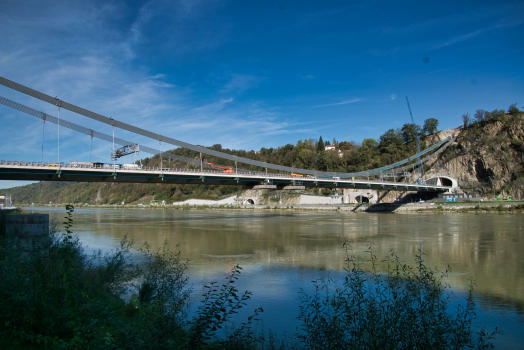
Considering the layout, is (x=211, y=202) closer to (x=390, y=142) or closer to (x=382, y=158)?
(x=382, y=158)

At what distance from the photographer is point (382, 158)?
98.4m

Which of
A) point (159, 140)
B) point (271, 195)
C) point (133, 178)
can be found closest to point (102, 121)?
point (159, 140)

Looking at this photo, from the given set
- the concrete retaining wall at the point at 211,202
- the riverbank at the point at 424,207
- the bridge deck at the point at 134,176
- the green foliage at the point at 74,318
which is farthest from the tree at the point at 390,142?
the green foliage at the point at 74,318

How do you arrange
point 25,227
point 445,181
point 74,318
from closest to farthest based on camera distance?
point 74,318 → point 25,227 → point 445,181

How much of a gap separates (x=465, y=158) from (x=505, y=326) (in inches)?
2983

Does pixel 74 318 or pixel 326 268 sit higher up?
pixel 74 318

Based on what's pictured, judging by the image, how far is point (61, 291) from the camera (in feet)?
16.1

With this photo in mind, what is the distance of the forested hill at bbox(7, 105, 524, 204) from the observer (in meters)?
64.6

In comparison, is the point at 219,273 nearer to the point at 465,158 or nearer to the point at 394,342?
the point at 394,342

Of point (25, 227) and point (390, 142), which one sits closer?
point (25, 227)

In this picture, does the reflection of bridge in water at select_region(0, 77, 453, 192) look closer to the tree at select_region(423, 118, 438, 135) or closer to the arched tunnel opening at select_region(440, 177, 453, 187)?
the arched tunnel opening at select_region(440, 177, 453, 187)

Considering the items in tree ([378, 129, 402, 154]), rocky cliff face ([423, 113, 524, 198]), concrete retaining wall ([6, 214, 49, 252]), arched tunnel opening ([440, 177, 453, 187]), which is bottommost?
concrete retaining wall ([6, 214, 49, 252])

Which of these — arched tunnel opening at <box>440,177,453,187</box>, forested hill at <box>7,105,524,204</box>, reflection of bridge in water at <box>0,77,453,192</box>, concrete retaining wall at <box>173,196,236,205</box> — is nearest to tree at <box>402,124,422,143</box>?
forested hill at <box>7,105,524,204</box>

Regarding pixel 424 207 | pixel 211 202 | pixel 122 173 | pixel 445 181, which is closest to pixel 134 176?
pixel 122 173
